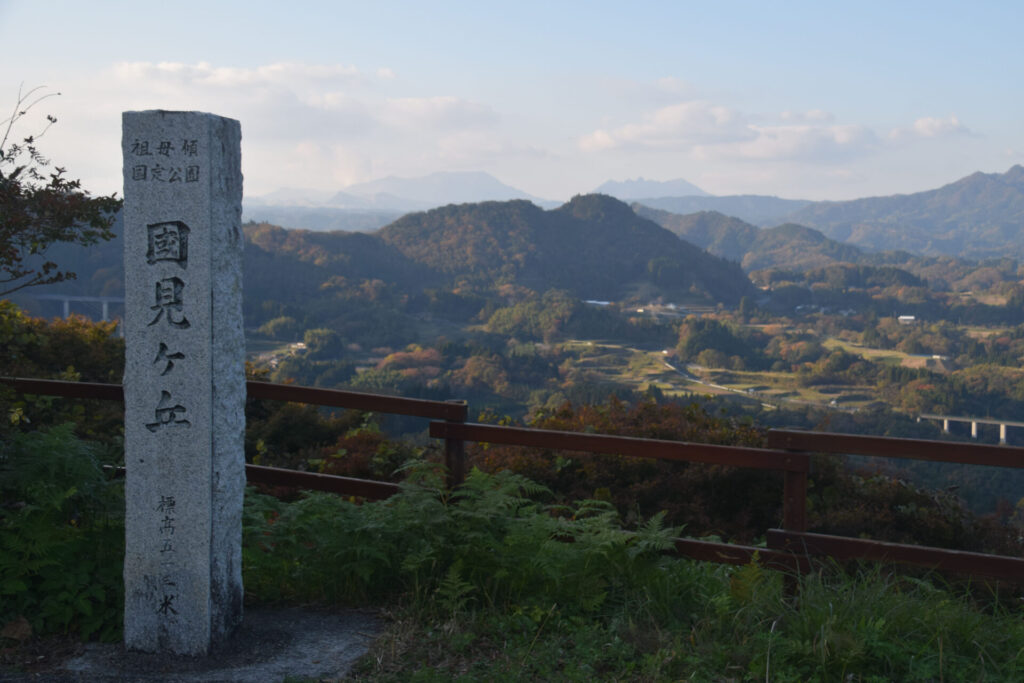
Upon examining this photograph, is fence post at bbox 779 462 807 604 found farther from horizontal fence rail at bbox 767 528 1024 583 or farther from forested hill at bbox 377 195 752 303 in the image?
forested hill at bbox 377 195 752 303

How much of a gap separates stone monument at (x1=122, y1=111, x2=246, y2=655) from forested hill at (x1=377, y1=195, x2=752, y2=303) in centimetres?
8420

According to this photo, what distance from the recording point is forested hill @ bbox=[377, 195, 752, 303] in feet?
302

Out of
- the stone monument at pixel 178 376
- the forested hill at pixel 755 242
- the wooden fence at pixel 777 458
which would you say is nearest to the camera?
the stone monument at pixel 178 376

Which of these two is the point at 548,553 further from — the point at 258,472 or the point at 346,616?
the point at 258,472

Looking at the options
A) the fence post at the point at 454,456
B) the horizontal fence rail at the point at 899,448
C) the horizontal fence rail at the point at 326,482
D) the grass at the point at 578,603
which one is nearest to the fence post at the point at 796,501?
the horizontal fence rail at the point at 899,448

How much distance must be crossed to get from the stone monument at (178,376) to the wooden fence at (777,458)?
51.9 inches

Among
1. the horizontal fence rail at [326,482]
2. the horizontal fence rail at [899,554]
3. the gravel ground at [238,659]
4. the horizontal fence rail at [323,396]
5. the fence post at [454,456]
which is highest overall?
the horizontal fence rail at [323,396]

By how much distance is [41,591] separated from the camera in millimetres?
4234

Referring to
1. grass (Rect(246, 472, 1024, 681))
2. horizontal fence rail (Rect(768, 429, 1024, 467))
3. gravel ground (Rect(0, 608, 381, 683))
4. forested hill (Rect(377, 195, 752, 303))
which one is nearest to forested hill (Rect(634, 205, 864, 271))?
forested hill (Rect(377, 195, 752, 303))

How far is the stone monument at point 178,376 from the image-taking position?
393cm

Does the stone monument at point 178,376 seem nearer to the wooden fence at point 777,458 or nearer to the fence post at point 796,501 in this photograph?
the wooden fence at point 777,458

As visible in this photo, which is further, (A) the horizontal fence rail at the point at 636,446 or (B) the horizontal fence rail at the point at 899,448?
(A) the horizontal fence rail at the point at 636,446

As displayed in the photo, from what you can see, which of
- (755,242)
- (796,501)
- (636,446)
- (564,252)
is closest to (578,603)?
(636,446)

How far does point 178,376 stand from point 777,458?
10.5 ft
